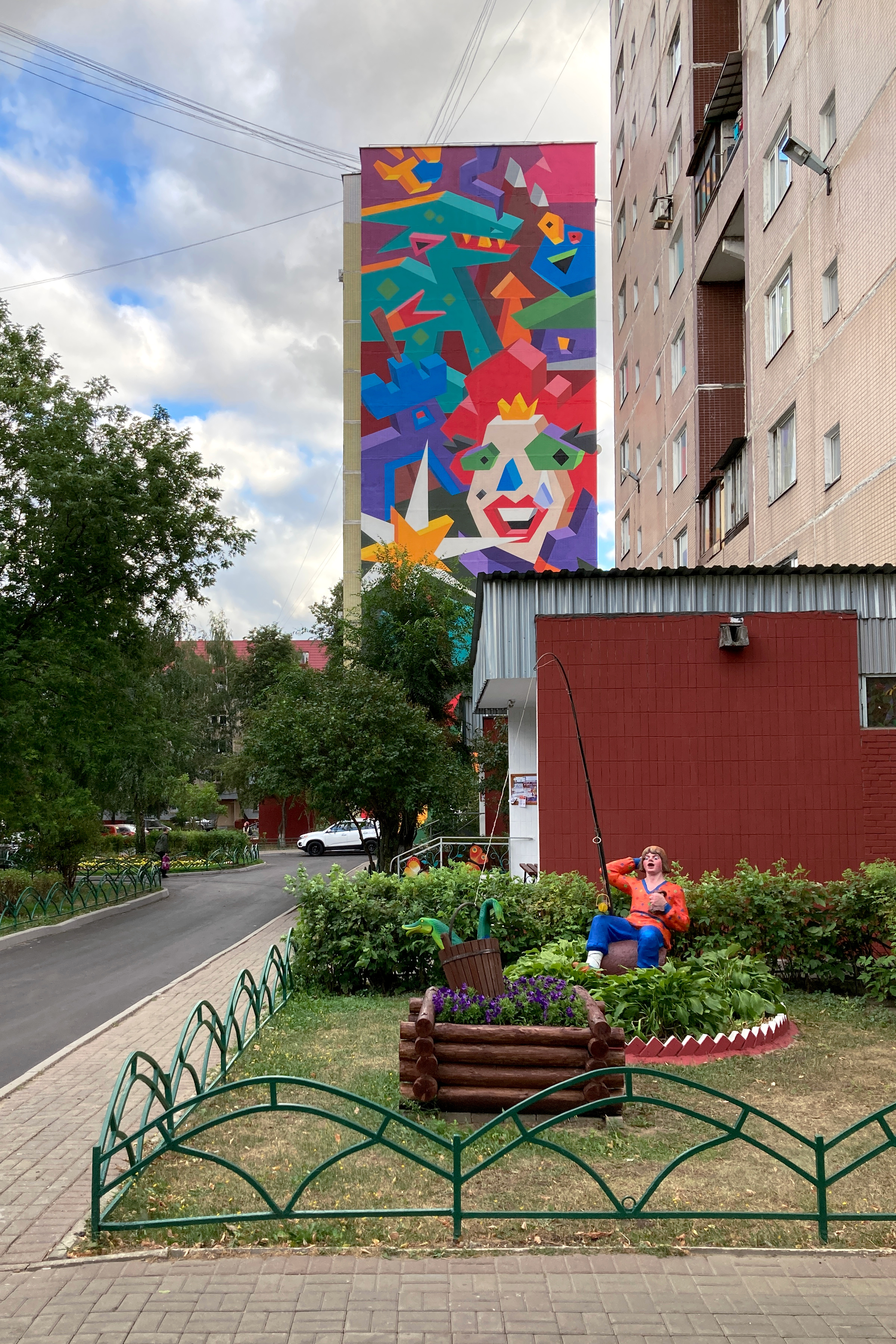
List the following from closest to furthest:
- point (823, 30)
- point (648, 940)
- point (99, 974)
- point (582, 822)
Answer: point (648, 940) → point (582, 822) → point (99, 974) → point (823, 30)

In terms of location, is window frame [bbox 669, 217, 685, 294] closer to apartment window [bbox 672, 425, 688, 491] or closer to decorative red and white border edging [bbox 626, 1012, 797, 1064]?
apartment window [bbox 672, 425, 688, 491]

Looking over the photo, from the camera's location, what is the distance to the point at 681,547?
30625mm

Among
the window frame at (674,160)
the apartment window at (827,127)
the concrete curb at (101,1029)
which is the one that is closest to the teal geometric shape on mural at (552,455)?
the window frame at (674,160)

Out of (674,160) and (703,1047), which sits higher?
(674,160)

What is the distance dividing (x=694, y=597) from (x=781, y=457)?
857cm

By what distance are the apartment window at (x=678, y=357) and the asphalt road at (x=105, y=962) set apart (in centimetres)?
1784

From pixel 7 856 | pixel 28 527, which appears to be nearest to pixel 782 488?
pixel 28 527

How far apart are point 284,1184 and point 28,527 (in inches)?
841

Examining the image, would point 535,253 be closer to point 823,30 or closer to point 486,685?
point 823,30

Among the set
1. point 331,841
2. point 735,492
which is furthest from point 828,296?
point 331,841

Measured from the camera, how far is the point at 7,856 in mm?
33125

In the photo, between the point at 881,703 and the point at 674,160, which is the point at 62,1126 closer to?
the point at 881,703

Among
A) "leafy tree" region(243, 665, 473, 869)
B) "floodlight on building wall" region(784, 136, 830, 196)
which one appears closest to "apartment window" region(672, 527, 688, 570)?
"leafy tree" region(243, 665, 473, 869)

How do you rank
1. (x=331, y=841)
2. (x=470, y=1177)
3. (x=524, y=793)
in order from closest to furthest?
(x=470, y=1177), (x=524, y=793), (x=331, y=841)
